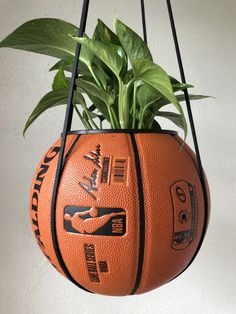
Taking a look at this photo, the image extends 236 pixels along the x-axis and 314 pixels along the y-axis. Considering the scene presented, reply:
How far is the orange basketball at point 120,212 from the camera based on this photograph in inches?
29.3

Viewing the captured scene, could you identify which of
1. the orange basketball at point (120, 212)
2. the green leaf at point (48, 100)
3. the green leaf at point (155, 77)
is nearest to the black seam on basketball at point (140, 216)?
the orange basketball at point (120, 212)

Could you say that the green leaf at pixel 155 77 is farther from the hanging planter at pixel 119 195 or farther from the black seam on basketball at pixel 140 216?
the black seam on basketball at pixel 140 216

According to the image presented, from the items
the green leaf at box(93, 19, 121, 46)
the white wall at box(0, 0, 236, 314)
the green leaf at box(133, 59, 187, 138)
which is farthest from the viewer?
the white wall at box(0, 0, 236, 314)

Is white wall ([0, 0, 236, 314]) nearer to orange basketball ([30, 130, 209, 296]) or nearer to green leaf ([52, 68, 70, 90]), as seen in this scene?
green leaf ([52, 68, 70, 90])

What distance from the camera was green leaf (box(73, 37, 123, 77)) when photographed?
755 mm

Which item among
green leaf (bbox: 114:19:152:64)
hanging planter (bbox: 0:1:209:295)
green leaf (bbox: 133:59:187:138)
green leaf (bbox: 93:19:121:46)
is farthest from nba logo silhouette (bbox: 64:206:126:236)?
green leaf (bbox: 93:19:121:46)

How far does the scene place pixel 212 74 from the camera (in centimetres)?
165

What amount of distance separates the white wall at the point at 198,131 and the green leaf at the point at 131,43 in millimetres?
866

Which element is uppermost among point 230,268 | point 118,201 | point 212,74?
point 212,74

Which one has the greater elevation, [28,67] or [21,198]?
[28,67]

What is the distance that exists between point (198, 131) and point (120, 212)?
995 mm

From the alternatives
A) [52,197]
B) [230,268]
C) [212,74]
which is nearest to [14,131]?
[212,74]

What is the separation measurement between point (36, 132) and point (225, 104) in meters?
0.77

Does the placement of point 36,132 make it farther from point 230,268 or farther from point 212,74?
point 230,268
